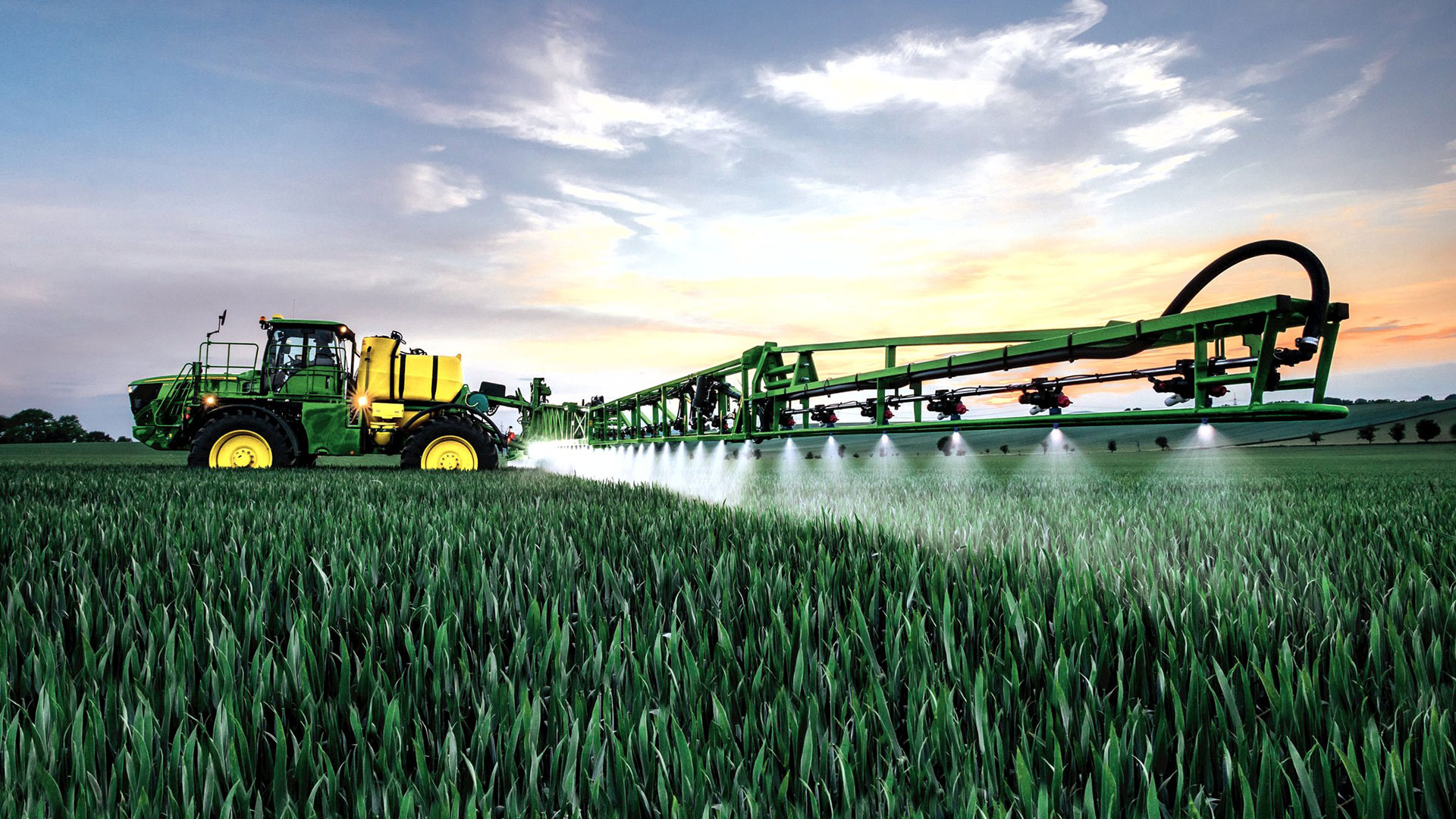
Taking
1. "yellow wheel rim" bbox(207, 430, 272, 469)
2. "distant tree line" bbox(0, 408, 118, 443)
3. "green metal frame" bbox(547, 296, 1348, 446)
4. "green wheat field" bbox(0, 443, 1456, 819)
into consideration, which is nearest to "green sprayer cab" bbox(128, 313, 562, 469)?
"yellow wheel rim" bbox(207, 430, 272, 469)

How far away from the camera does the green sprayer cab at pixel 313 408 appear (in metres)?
10.4

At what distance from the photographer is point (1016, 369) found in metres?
6.00

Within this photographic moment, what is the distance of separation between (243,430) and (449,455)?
2.91 meters

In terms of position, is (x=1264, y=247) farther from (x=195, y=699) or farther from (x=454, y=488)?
(x=454, y=488)

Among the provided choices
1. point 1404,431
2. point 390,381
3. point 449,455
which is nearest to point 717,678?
point 449,455

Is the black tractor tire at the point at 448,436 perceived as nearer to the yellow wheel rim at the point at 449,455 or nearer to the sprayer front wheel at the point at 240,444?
the yellow wheel rim at the point at 449,455

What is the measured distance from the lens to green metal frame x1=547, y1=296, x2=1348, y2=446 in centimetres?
442

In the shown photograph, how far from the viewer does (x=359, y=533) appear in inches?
141

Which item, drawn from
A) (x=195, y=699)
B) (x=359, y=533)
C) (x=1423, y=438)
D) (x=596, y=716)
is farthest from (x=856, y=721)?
(x=1423, y=438)

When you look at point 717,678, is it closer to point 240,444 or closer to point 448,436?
point 448,436

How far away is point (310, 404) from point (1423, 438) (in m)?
52.7

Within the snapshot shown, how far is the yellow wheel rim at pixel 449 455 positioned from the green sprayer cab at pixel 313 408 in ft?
0.04

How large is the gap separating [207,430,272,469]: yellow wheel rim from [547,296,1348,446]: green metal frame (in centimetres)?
607

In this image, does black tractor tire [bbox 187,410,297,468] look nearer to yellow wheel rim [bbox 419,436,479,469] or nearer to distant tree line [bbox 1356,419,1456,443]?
yellow wheel rim [bbox 419,436,479,469]
